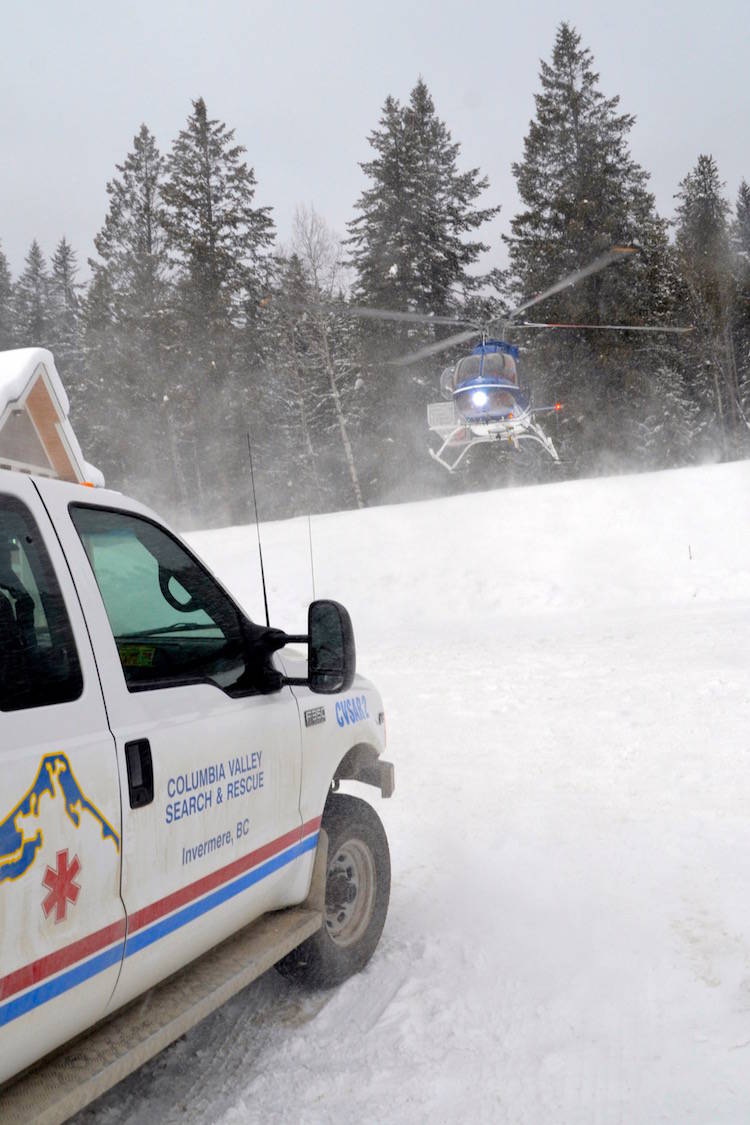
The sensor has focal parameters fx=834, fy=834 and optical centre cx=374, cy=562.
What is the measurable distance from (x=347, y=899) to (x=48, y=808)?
2.01 m

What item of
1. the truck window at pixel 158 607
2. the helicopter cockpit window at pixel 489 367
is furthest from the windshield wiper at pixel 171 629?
the helicopter cockpit window at pixel 489 367

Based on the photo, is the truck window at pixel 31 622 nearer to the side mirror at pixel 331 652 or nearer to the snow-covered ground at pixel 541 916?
the side mirror at pixel 331 652

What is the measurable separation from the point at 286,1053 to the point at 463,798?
3041 millimetres

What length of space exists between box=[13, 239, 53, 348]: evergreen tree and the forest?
26.8 feet

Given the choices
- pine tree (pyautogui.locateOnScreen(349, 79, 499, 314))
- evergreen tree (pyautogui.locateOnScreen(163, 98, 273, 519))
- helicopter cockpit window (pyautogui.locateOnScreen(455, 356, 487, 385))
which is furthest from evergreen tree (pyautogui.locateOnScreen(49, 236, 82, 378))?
helicopter cockpit window (pyautogui.locateOnScreen(455, 356, 487, 385))

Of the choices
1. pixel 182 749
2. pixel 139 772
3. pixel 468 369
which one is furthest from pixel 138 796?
pixel 468 369

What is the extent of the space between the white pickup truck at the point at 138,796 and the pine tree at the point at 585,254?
28.8 metres

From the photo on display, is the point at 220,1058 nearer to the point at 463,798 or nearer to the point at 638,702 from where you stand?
the point at 463,798

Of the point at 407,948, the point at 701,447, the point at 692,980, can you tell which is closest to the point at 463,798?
the point at 407,948

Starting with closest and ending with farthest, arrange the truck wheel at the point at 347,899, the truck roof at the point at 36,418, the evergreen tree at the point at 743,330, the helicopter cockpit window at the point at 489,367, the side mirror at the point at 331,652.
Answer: the side mirror at the point at 331,652, the truck wheel at the point at 347,899, the truck roof at the point at 36,418, the helicopter cockpit window at the point at 489,367, the evergreen tree at the point at 743,330

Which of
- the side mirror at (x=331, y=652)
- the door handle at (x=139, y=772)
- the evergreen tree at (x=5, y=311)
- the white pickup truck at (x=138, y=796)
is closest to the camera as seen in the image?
the white pickup truck at (x=138, y=796)

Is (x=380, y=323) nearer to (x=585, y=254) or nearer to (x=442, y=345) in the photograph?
(x=585, y=254)

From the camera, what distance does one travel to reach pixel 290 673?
3.31 m

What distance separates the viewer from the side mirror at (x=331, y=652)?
9.33 ft
